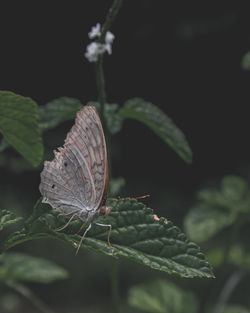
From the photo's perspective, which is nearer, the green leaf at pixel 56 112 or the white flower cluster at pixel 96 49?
the white flower cluster at pixel 96 49

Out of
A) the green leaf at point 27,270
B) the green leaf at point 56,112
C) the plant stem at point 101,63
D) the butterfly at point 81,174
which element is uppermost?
the plant stem at point 101,63

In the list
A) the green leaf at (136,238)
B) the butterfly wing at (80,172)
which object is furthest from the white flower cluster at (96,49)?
the green leaf at (136,238)

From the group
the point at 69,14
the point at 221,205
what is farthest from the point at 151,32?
the point at 221,205

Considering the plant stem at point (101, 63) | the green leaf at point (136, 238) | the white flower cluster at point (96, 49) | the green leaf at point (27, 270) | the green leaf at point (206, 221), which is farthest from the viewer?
the green leaf at point (206, 221)

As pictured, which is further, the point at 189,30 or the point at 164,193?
the point at 164,193

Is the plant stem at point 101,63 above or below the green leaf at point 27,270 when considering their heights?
above

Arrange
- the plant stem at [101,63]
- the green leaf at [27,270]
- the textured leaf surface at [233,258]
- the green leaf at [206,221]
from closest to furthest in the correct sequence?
the plant stem at [101,63] → the green leaf at [27,270] → the green leaf at [206,221] → the textured leaf surface at [233,258]

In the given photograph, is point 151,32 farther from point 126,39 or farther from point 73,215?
point 73,215

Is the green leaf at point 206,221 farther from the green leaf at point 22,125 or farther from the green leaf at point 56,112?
the green leaf at point 22,125
